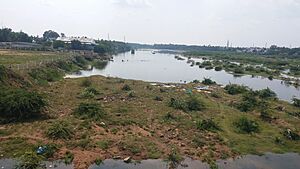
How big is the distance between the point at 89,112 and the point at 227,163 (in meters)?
9.69

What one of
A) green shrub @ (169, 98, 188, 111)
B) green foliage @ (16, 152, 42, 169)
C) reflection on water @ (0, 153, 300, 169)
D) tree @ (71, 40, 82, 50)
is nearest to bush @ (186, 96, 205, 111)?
green shrub @ (169, 98, 188, 111)

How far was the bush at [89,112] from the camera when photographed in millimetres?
20250

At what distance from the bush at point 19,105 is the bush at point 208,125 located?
10317 millimetres

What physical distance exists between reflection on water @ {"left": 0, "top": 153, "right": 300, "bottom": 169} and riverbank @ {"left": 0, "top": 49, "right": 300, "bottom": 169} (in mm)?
446

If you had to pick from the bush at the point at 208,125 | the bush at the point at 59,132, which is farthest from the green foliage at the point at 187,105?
the bush at the point at 59,132

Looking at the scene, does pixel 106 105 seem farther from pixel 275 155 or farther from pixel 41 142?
pixel 275 155

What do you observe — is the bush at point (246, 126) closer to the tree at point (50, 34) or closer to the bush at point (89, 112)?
the bush at point (89, 112)

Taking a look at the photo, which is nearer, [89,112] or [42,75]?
[89,112]

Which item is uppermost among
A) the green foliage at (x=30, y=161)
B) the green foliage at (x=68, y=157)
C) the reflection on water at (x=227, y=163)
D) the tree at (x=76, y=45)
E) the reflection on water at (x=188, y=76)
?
the tree at (x=76, y=45)

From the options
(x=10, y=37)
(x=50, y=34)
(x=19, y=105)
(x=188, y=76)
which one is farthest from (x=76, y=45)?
(x=19, y=105)

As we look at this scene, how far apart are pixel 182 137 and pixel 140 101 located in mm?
9752

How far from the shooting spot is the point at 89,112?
20625mm

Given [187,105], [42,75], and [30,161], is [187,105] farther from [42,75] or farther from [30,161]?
[42,75]

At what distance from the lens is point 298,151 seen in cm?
1791
